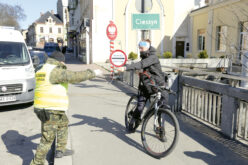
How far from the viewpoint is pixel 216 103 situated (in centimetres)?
491

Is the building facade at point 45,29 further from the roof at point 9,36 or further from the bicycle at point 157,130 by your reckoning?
the bicycle at point 157,130

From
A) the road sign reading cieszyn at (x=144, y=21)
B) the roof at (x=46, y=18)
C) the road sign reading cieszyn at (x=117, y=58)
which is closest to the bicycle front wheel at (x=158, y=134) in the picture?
the road sign reading cieszyn at (x=144, y=21)

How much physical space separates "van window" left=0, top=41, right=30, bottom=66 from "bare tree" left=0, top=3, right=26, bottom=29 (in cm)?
4686

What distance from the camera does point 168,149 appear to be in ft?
11.7

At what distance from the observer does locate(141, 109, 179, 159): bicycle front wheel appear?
12.1ft

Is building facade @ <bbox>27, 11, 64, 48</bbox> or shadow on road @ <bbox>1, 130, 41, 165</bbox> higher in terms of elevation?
building facade @ <bbox>27, 11, 64, 48</bbox>

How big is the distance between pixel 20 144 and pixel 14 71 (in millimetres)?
2940

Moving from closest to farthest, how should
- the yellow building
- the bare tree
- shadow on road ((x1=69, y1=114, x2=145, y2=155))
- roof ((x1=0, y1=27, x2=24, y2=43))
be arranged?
shadow on road ((x1=69, y1=114, x2=145, y2=155)) → roof ((x1=0, y1=27, x2=24, y2=43)) → the yellow building → the bare tree

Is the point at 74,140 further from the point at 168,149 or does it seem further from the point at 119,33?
the point at 119,33

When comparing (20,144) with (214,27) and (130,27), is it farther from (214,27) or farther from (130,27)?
(130,27)

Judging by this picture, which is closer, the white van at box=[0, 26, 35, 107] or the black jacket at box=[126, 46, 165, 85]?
the black jacket at box=[126, 46, 165, 85]

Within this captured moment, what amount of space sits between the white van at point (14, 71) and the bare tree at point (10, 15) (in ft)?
153

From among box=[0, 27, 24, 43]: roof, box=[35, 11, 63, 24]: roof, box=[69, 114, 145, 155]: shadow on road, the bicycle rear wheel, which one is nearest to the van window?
box=[0, 27, 24, 43]: roof

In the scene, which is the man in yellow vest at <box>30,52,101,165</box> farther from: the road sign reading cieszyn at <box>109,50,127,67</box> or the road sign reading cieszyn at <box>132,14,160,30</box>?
the road sign reading cieszyn at <box>109,50,127,67</box>
